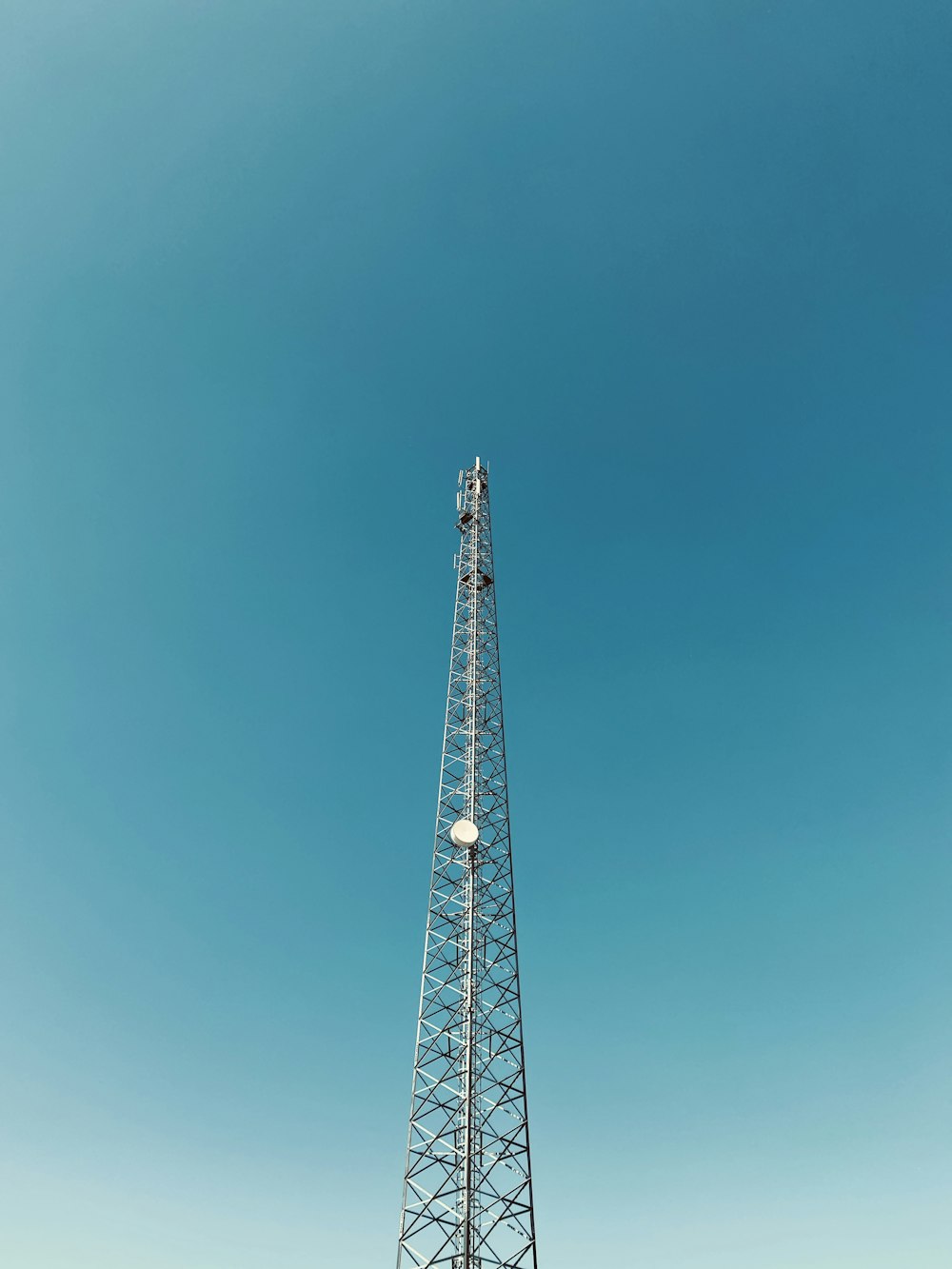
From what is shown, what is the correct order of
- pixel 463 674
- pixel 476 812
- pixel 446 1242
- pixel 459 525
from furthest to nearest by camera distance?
pixel 459 525 → pixel 463 674 → pixel 476 812 → pixel 446 1242

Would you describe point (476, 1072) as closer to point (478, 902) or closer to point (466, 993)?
point (466, 993)

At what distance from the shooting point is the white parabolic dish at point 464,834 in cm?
3031

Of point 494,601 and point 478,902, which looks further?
point 494,601

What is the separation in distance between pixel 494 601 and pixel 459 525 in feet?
16.6

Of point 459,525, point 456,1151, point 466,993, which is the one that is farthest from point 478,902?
point 459,525

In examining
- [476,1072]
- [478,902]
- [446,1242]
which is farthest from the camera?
[478,902]

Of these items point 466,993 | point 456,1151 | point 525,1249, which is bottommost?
point 525,1249

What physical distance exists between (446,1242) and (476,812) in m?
14.6

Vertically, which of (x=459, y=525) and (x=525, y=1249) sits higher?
(x=459, y=525)

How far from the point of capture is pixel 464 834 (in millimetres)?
30406

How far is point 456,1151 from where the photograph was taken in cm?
2398

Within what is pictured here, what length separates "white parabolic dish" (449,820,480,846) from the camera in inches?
1193

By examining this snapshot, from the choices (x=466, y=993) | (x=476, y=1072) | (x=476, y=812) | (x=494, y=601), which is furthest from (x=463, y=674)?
(x=476, y=1072)

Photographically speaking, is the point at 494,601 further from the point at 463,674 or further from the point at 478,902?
the point at 478,902
